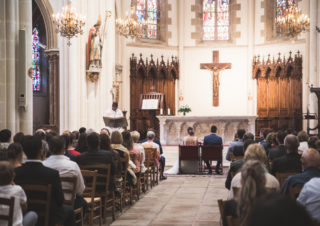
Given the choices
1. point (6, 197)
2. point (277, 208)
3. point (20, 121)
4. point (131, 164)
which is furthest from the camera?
point (20, 121)

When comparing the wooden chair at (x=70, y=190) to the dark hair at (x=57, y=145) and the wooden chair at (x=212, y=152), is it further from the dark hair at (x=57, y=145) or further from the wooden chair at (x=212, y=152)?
the wooden chair at (x=212, y=152)

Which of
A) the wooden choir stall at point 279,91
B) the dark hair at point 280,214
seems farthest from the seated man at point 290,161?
the wooden choir stall at point 279,91

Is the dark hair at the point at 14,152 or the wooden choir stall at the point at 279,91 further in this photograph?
the wooden choir stall at the point at 279,91

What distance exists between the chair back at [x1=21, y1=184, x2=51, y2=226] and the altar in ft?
42.9

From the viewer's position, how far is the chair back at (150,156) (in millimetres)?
8984

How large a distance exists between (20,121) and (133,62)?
38.1 ft

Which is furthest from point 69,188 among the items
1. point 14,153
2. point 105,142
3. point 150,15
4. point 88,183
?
point 150,15

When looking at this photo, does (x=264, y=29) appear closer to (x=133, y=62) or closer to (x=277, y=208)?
(x=133, y=62)

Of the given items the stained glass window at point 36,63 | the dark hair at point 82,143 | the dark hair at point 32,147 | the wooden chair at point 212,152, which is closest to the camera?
the dark hair at point 32,147

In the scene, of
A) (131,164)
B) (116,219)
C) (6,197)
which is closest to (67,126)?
(131,164)

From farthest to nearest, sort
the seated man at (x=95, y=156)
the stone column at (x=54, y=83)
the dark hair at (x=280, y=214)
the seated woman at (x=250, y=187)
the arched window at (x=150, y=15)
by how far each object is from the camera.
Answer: the arched window at (x=150, y=15) → the stone column at (x=54, y=83) → the seated man at (x=95, y=156) → the seated woman at (x=250, y=187) → the dark hair at (x=280, y=214)

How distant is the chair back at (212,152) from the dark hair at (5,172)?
Result: 8.19m

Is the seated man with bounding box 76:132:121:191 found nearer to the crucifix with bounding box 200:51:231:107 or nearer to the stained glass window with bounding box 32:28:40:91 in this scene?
the crucifix with bounding box 200:51:231:107

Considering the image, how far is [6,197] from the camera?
3.42 m
